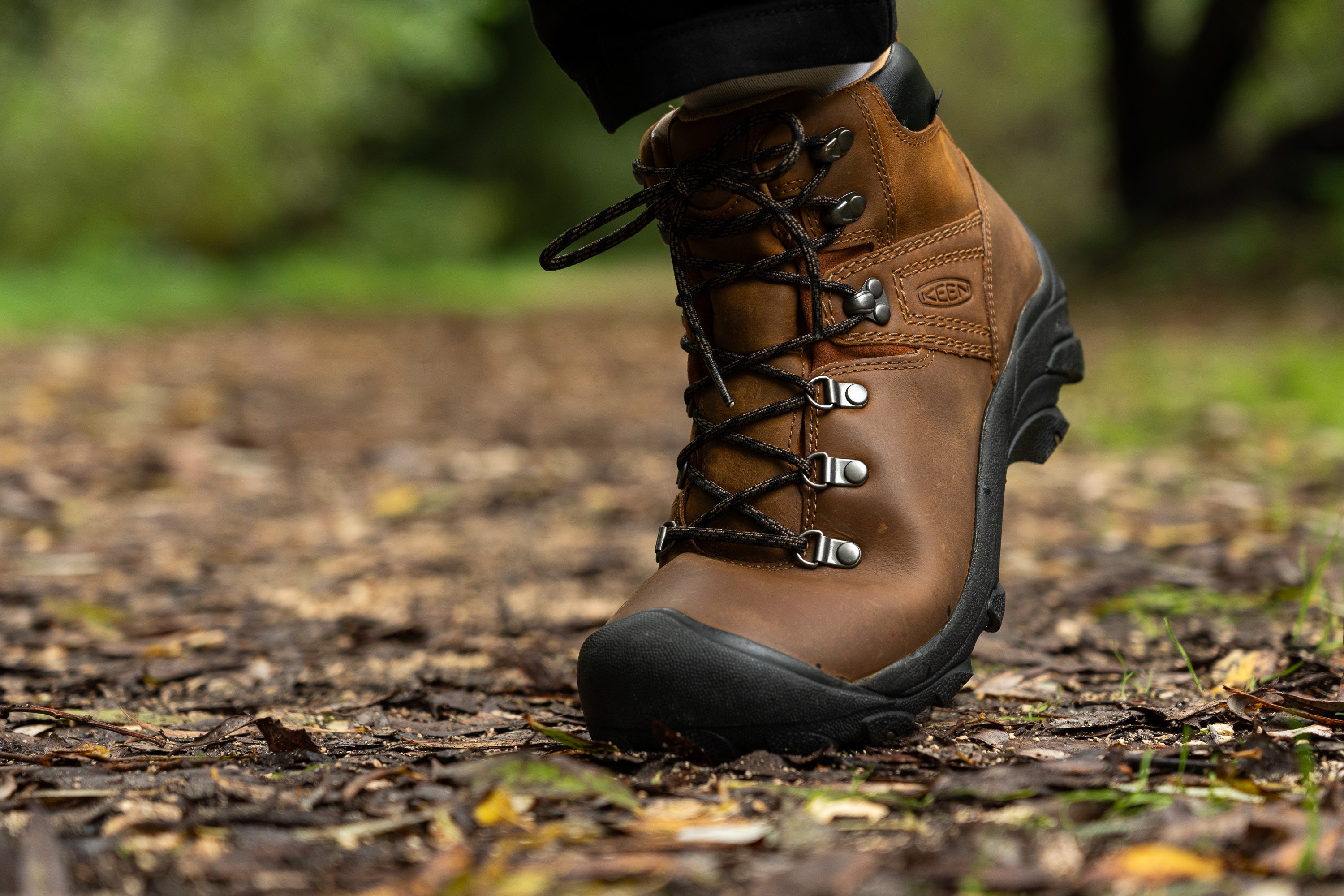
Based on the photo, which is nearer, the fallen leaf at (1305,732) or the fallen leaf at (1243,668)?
the fallen leaf at (1305,732)

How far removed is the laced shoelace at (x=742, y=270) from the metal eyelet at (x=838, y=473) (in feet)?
0.05

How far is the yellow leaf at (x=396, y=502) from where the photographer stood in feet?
10.6

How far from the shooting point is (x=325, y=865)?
89 cm

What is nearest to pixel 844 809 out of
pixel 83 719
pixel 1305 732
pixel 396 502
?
pixel 1305 732

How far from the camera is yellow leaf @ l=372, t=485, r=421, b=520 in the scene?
3227 millimetres

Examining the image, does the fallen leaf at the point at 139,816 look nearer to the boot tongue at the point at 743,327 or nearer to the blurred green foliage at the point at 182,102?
the boot tongue at the point at 743,327

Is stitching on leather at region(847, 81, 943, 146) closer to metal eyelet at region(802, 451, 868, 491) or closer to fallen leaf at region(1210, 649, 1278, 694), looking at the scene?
metal eyelet at region(802, 451, 868, 491)

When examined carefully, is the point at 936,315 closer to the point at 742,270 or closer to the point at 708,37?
the point at 742,270

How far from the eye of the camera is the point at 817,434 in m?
1.33

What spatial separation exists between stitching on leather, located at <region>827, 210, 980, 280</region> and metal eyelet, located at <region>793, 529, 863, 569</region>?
32 centimetres

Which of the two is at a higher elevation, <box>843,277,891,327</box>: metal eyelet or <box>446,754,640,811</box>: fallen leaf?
<box>843,277,891,327</box>: metal eyelet

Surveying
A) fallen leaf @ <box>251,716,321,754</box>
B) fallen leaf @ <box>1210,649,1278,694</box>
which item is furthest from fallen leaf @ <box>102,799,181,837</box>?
fallen leaf @ <box>1210,649,1278,694</box>

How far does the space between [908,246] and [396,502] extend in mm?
2237

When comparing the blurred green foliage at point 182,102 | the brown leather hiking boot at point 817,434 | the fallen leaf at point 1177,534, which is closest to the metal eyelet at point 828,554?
the brown leather hiking boot at point 817,434
